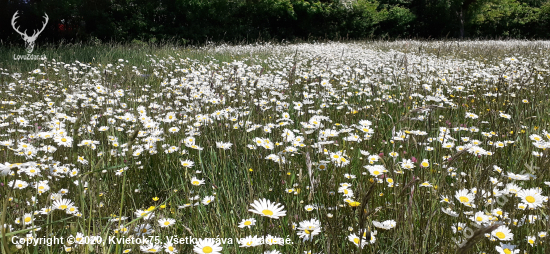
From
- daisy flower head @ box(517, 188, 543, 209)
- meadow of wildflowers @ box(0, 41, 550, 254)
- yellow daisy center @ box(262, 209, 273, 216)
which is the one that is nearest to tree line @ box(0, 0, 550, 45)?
meadow of wildflowers @ box(0, 41, 550, 254)

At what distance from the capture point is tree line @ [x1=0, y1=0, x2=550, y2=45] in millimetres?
14797

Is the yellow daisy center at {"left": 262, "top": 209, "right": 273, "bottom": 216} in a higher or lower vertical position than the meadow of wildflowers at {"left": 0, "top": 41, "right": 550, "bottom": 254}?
higher

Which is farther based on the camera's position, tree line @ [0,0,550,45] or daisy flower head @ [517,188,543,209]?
tree line @ [0,0,550,45]

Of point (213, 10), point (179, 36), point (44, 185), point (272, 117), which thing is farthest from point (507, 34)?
point (44, 185)

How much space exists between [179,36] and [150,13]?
6.35 feet

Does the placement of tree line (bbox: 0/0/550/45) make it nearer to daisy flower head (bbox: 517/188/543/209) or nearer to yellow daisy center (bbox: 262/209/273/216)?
daisy flower head (bbox: 517/188/543/209)

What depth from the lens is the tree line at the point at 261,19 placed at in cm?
1480

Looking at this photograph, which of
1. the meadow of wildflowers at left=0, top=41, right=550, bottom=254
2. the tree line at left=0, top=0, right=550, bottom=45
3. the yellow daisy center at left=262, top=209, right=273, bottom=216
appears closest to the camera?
the yellow daisy center at left=262, top=209, right=273, bottom=216

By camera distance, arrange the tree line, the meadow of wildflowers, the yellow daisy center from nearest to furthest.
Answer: the yellow daisy center → the meadow of wildflowers → the tree line

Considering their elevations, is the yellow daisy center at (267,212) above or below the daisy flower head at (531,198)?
above

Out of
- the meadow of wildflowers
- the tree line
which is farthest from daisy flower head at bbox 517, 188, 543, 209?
the tree line

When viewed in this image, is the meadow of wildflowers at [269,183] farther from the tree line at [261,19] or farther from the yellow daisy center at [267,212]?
the tree line at [261,19]

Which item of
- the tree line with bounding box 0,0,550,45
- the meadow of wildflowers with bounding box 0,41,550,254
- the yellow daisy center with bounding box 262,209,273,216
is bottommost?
the meadow of wildflowers with bounding box 0,41,550,254

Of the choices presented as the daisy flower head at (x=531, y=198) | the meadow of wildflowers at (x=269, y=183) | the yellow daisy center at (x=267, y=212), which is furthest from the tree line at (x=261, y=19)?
the yellow daisy center at (x=267, y=212)
